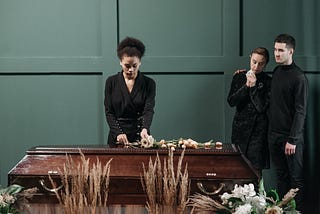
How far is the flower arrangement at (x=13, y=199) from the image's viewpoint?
2447mm

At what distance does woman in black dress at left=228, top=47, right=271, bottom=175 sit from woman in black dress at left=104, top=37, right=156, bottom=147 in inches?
29.9

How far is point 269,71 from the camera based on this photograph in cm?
521

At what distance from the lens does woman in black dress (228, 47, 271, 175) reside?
4676 millimetres

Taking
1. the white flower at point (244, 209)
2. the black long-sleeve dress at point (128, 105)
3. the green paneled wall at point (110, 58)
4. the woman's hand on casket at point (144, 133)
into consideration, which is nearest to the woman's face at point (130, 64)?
the black long-sleeve dress at point (128, 105)

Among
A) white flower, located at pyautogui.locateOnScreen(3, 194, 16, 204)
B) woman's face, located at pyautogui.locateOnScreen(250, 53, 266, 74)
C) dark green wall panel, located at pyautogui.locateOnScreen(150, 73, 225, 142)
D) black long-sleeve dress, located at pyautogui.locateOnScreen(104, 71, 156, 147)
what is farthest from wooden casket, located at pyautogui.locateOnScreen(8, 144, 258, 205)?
dark green wall panel, located at pyautogui.locateOnScreen(150, 73, 225, 142)

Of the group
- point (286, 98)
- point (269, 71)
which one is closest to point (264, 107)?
point (286, 98)

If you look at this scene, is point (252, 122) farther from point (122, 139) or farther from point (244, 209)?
point (244, 209)

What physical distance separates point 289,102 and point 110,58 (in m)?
1.53

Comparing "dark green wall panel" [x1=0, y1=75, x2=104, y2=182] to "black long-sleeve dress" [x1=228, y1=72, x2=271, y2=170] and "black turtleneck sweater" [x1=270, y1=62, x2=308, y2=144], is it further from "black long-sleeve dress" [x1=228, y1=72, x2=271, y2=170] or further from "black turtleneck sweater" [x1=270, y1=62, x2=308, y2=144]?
"black turtleneck sweater" [x1=270, y1=62, x2=308, y2=144]

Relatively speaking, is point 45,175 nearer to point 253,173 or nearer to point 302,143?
point 253,173

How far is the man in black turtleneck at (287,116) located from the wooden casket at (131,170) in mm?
1249

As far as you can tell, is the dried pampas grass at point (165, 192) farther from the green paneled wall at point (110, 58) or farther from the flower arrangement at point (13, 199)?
the green paneled wall at point (110, 58)

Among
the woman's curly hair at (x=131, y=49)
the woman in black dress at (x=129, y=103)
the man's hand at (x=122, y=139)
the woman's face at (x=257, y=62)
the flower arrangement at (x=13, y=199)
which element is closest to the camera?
the flower arrangement at (x=13, y=199)

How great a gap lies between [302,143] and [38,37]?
229 centimetres
